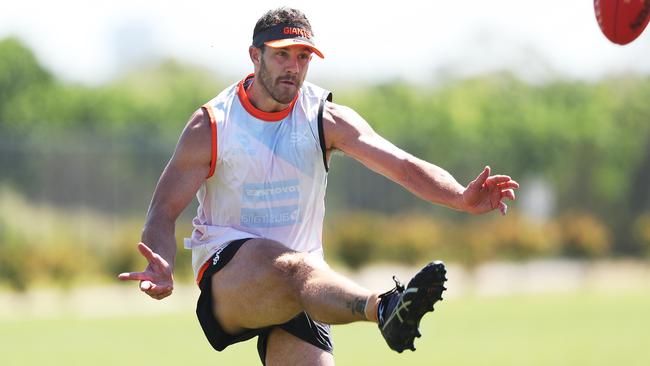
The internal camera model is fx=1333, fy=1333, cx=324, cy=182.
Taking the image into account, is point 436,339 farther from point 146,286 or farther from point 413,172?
point 146,286

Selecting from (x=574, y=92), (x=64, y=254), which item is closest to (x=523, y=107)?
(x=574, y=92)

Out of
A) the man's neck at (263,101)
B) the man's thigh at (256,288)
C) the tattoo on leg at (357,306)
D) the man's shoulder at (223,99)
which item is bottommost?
the man's thigh at (256,288)

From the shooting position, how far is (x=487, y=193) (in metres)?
7.50

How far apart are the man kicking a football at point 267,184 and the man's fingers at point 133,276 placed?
1.20ft

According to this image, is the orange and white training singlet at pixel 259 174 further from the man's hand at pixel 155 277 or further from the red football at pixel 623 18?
the red football at pixel 623 18

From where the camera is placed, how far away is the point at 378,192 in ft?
108

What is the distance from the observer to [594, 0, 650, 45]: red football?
8.07 m

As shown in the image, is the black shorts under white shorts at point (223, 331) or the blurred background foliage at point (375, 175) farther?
the blurred background foliage at point (375, 175)

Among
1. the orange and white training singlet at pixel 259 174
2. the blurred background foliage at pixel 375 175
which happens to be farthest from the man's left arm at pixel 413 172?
the blurred background foliage at pixel 375 175

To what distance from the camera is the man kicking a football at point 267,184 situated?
24.9ft

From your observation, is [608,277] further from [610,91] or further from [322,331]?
[322,331]

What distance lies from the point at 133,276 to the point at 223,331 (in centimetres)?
93

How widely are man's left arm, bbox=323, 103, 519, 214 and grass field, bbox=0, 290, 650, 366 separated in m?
8.35

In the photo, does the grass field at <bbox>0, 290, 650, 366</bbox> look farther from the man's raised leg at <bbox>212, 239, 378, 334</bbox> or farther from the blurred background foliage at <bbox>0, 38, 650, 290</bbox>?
the man's raised leg at <bbox>212, 239, 378, 334</bbox>
